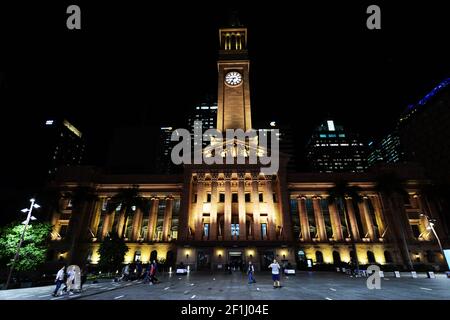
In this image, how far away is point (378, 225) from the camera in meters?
52.4

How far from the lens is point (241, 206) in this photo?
47250mm

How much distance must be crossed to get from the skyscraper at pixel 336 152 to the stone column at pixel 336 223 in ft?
292

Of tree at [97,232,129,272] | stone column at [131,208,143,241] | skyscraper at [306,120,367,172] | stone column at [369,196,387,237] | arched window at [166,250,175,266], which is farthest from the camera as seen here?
skyscraper at [306,120,367,172]

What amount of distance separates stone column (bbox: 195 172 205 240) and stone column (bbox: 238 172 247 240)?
738cm

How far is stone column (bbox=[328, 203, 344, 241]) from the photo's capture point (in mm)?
50531

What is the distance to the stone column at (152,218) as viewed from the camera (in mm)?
52000

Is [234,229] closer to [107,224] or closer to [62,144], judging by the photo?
[107,224]

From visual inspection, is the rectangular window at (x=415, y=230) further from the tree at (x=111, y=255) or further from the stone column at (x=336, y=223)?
the tree at (x=111, y=255)

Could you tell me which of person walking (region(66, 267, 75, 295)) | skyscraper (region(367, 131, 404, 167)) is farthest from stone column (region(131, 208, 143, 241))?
skyscraper (region(367, 131, 404, 167))

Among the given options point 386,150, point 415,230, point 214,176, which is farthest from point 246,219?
point 386,150

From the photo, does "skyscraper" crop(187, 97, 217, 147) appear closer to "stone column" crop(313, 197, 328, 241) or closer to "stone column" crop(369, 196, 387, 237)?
"stone column" crop(313, 197, 328, 241)

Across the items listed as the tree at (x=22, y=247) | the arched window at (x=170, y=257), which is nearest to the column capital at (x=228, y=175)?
the arched window at (x=170, y=257)

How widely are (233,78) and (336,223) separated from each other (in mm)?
42826
